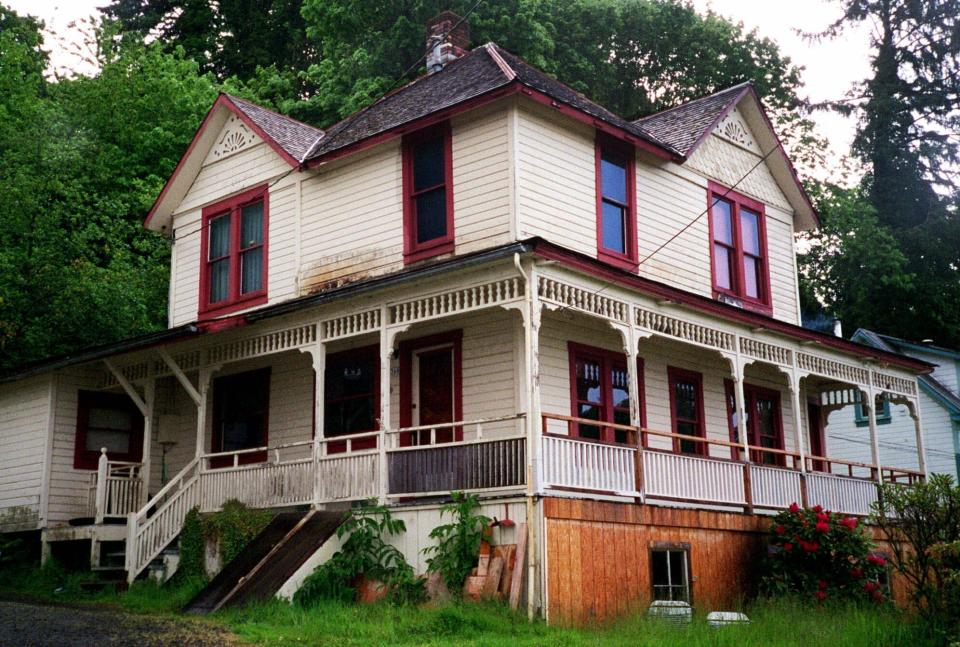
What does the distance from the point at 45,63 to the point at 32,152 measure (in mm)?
12944

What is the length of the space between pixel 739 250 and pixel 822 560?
739 cm

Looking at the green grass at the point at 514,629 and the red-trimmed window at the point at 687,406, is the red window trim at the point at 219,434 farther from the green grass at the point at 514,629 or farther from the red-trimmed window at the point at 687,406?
the red-trimmed window at the point at 687,406

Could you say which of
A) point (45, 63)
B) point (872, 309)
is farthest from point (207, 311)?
point (872, 309)

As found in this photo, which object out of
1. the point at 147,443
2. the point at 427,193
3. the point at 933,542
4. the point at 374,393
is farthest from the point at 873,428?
the point at 147,443

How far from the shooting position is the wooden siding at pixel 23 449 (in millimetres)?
21891

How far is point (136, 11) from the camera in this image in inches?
1923

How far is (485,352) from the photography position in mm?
18156

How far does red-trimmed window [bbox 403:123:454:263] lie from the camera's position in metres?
19.0

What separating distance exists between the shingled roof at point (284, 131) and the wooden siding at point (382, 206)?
93 centimetres

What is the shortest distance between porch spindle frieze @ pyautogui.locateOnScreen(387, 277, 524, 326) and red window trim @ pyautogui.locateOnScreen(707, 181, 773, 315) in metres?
7.12

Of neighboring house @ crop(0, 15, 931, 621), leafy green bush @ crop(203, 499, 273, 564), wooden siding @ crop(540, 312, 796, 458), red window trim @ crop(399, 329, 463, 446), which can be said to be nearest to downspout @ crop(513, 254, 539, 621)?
neighboring house @ crop(0, 15, 931, 621)

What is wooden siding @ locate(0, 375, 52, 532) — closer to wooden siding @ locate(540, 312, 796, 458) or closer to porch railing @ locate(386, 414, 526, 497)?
porch railing @ locate(386, 414, 526, 497)

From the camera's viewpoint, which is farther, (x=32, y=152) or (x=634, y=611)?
(x=32, y=152)

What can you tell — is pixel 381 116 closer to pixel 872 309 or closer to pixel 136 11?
pixel 872 309
